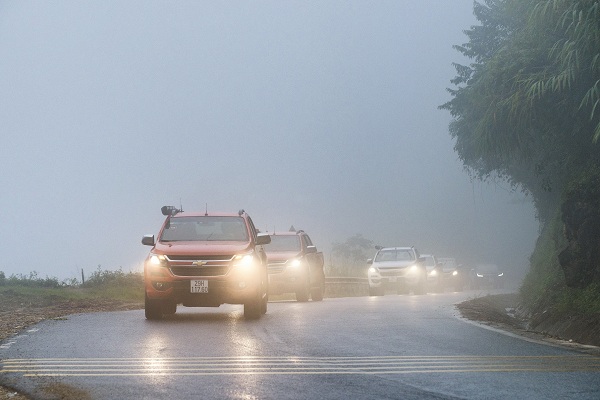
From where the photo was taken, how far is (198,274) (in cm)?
1700

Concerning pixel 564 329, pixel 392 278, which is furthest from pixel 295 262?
pixel 564 329

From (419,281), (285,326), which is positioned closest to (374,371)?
(285,326)

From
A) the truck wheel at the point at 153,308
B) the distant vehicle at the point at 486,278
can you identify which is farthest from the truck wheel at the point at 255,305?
the distant vehicle at the point at 486,278

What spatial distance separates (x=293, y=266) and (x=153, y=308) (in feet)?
32.5

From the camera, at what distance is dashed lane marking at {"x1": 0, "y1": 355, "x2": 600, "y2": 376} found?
384 inches

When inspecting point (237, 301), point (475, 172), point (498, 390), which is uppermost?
point (475, 172)

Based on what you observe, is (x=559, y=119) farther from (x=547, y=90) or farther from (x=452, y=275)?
(x=452, y=275)

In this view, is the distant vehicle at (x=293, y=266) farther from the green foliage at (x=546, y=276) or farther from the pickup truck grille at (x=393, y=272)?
the pickup truck grille at (x=393, y=272)

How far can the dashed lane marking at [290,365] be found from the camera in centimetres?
974

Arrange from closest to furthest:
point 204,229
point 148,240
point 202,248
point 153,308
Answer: point 202,248 < point 153,308 < point 148,240 < point 204,229

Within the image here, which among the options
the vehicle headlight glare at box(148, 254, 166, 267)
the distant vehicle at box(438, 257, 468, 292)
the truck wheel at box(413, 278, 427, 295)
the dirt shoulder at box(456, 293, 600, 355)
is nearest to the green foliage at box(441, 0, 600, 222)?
the dirt shoulder at box(456, 293, 600, 355)

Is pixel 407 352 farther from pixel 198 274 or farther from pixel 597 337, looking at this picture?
pixel 198 274

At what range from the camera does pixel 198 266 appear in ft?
55.8

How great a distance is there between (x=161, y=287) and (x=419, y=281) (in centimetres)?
2233
